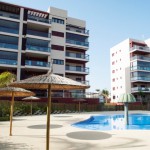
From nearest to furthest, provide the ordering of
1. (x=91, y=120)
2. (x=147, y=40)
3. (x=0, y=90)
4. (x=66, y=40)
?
(x=0, y=90) → (x=91, y=120) → (x=66, y=40) → (x=147, y=40)

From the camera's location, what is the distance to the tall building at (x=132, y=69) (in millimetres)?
53750

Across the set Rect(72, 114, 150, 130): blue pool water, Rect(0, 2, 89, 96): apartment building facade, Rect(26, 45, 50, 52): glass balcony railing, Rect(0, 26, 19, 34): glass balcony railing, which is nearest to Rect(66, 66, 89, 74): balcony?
Rect(0, 2, 89, 96): apartment building facade

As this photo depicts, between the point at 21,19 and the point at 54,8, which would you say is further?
the point at 54,8

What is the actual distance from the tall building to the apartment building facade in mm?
15573

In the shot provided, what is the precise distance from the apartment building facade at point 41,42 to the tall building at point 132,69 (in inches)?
613

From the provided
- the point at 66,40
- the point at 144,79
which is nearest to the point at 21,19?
the point at 66,40

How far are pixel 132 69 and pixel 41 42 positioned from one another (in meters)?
26.2

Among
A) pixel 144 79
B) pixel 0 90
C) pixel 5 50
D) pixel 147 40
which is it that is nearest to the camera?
pixel 0 90

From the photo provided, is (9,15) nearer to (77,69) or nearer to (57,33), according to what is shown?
(57,33)

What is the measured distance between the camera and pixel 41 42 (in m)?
40.5

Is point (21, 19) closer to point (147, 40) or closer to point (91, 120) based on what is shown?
point (91, 120)

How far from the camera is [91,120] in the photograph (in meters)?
23.2

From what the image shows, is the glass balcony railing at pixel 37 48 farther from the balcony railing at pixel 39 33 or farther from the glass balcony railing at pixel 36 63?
the balcony railing at pixel 39 33

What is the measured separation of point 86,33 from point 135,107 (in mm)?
18572
